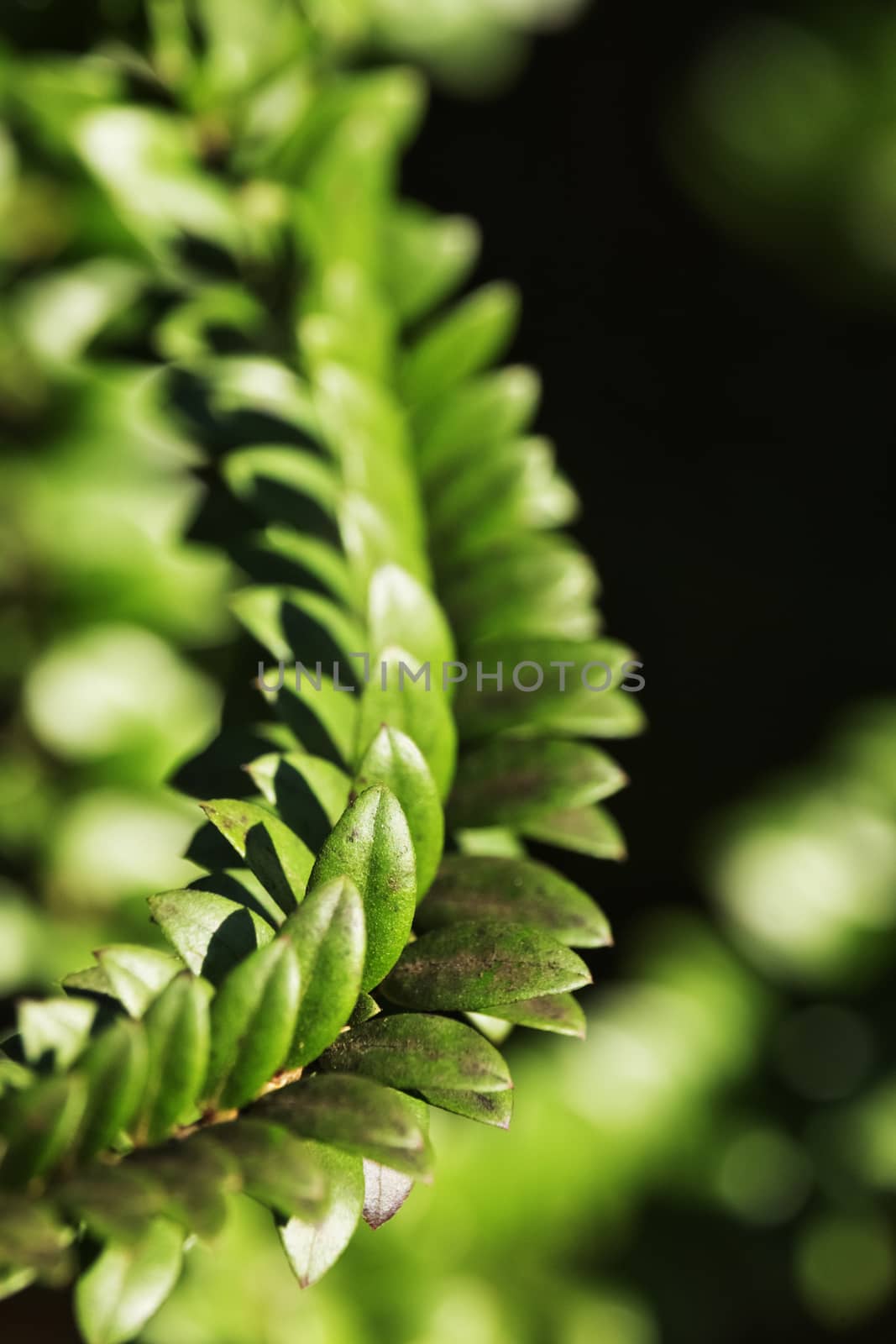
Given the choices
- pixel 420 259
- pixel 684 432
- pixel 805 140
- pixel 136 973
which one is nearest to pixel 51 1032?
pixel 136 973

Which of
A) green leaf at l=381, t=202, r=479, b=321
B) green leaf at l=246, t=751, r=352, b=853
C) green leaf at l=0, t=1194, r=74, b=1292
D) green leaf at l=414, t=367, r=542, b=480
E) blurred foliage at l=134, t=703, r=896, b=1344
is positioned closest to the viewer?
green leaf at l=0, t=1194, r=74, b=1292

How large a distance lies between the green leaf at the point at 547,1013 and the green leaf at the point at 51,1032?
0.41ft

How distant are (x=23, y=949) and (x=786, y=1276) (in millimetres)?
788

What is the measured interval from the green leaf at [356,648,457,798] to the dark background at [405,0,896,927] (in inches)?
36.1

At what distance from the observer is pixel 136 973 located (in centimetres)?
34

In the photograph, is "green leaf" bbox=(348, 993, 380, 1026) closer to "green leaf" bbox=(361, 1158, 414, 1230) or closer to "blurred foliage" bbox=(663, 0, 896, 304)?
"green leaf" bbox=(361, 1158, 414, 1230)

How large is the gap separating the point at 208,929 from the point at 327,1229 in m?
0.09

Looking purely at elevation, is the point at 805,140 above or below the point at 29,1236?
above

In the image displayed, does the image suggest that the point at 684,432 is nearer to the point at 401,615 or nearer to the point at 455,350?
the point at 455,350

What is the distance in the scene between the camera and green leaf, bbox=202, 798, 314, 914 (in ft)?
1.15

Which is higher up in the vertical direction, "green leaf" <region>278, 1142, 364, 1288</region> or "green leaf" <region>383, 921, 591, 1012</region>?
"green leaf" <region>383, 921, 591, 1012</region>

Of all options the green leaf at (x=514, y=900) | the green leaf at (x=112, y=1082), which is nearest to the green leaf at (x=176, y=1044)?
the green leaf at (x=112, y=1082)

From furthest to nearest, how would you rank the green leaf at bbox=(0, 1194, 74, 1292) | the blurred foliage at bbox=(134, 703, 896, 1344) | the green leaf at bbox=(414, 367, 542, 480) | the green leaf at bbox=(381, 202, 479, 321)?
the blurred foliage at bbox=(134, 703, 896, 1344) → the green leaf at bbox=(381, 202, 479, 321) → the green leaf at bbox=(414, 367, 542, 480) → the green leaf at bbox=(0, 1194, 74, 1292)

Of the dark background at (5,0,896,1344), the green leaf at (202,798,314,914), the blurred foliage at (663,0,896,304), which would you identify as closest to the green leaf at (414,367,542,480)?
the green leaf at (202,798,314,914)
